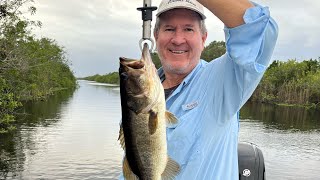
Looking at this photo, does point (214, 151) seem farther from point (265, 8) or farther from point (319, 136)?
point (319, 136)

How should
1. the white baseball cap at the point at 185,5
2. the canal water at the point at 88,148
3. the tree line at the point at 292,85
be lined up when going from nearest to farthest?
the white baseball cap at the point at 185,5
the canal water at the point at 88,148
the tree line at the point at 292,85

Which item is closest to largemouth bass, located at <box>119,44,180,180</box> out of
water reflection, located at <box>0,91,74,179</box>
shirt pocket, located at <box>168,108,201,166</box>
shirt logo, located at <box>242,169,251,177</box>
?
shirt pocket, located at <box>168,108,201,166</box>

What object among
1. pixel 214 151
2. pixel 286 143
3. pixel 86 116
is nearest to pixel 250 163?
pixel 214 151

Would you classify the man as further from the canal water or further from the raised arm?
the canal water

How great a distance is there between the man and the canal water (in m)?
16.1

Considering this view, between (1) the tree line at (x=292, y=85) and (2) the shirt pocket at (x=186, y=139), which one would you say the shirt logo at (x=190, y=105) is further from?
(1) the tree line at (x=292, y=85)

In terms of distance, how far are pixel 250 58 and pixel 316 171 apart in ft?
70.9

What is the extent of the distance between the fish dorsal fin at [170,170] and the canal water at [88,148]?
16450mm

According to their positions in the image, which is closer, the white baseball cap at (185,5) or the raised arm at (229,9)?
the raised arm at (229,9)

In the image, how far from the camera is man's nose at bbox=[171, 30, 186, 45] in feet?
10.9

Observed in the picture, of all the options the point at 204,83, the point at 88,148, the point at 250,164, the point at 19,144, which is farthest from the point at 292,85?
the point at 204,83

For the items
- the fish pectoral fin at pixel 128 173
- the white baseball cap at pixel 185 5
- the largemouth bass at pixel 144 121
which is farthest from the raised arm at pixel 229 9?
the fish pectoral fin at pixel 128 173

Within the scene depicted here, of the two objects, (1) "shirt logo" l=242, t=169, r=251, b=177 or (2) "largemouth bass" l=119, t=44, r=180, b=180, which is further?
(1) "shirt logo" l=242, t=169, r=251, b=177

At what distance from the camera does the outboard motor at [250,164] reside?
5477mm
